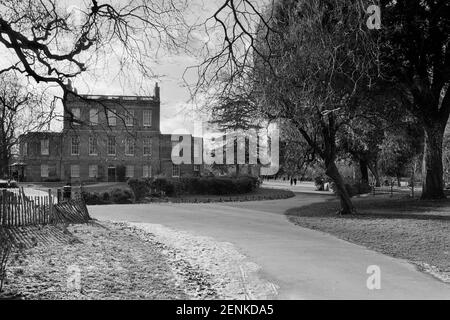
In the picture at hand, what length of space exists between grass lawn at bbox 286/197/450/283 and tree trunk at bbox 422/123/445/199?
281cm

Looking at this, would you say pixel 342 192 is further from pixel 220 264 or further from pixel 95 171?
pixel 95 171

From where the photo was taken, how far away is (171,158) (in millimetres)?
73812

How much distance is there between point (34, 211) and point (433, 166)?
2012 cm

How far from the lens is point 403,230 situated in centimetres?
1556

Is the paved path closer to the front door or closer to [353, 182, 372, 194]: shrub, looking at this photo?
[353, 182, 372, 194]: shrub

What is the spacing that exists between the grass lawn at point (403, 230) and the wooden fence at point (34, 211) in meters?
8.57

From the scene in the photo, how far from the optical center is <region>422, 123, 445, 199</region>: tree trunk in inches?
977

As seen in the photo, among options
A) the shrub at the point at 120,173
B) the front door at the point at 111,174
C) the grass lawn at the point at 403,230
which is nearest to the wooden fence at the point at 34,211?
the grass lawn at the point at 403,230

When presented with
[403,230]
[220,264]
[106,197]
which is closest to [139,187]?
[106,197]

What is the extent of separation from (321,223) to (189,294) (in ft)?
37.2

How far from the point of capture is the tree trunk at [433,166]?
977 inches

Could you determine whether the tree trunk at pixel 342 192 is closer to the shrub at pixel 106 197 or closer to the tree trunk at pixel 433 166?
the tree trunk at pixel 433 166
